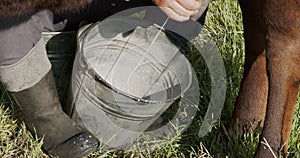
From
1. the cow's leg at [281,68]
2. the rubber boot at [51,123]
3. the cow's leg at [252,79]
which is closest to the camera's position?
the cow's leg at [281,68]

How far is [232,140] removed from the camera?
7.82 ft

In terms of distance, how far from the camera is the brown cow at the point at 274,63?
6.47ft

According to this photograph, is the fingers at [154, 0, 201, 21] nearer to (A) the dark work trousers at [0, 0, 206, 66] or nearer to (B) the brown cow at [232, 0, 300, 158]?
(B) the brown cow at [232, 0, 300, 158]

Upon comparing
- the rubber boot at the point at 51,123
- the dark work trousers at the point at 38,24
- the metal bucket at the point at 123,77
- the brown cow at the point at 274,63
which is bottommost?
the rubber boot at the point at 51,123

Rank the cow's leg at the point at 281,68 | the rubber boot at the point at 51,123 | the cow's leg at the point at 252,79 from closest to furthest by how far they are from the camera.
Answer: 1. the cow's leg at the point at 281,68
2. the cow's leg at the point at 252,79
3. the rubber boot at the point at 51,123

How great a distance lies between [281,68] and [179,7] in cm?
37

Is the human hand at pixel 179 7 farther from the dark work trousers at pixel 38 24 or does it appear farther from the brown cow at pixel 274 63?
the dark work trousers at pixel 38 24

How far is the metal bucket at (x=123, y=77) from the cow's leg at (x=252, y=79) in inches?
8.3

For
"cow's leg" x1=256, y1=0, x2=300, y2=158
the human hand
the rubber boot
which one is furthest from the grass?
the human hand

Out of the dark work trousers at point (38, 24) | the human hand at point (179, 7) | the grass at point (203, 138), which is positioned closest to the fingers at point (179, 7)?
the human hand at point (179, 7)

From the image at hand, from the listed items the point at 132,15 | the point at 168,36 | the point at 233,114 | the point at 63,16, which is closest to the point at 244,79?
the point at 233,114

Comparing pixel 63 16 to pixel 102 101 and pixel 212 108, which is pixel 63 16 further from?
pixel 212 108

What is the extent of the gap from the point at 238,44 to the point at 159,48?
1.42ft

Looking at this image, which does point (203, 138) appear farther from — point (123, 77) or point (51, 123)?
point (51, 123)
